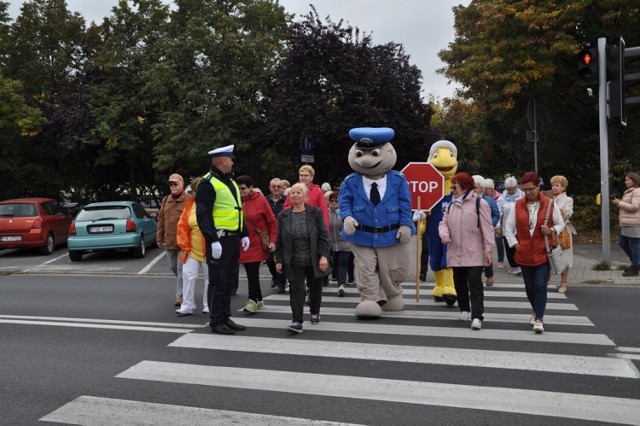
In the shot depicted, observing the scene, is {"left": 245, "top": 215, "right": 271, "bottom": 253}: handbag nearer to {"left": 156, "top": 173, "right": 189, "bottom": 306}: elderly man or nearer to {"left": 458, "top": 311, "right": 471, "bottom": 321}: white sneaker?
{"left": 156, "top": 173, "right": 189, "bottom": 306}: elderly man

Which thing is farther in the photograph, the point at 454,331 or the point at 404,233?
the point at 404,233

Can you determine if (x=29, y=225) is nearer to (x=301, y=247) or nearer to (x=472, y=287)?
(x=301, y=247)

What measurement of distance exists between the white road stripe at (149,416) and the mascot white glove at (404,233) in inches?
138

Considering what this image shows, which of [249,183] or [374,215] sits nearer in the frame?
[374,215]

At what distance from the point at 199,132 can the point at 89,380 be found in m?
17.0

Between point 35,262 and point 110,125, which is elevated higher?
point 110,125

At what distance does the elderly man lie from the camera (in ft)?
28.8

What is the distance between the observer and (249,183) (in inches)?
334

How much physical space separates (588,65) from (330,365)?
8089 mm

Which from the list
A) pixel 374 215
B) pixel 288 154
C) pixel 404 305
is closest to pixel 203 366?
pixel 374 215

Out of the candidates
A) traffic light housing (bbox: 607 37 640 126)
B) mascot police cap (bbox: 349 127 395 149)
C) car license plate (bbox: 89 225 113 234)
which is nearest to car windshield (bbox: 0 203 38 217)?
car license plate (bbox: 89 225 113 234)

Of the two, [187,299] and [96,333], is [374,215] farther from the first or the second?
[96,333]

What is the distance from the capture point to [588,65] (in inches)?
432

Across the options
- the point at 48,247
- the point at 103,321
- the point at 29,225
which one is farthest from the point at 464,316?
the point at 48,247
